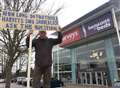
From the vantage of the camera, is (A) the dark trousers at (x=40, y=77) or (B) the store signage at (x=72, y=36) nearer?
(A) the dark trousers at (x=40, y=77)

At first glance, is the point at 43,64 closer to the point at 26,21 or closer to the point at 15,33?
the point at 26,21

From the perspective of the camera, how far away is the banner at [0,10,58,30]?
4.61 metres

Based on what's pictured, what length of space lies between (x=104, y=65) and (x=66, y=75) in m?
10.8

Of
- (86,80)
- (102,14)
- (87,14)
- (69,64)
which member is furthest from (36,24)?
(69,64)

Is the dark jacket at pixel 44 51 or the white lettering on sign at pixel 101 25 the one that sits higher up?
the white lettering on sign at pixel 101 25

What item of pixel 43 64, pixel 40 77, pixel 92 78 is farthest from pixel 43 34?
pixel 92 78

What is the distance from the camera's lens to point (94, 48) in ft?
89.1

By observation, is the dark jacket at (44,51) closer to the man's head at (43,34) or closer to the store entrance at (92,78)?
the man's head at (43,34)

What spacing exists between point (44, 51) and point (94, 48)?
77.1 ft

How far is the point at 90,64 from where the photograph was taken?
93.5 ft

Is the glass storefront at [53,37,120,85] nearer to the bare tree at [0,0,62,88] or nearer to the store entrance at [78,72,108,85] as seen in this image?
the store entrance at [78,72,108,85]

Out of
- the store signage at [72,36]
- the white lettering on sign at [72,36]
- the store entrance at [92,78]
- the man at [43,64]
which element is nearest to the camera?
the man at [43,64]

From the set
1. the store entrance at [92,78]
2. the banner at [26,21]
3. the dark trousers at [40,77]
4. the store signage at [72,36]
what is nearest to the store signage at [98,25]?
the store signage at [72,36]

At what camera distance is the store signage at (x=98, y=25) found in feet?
71.1
